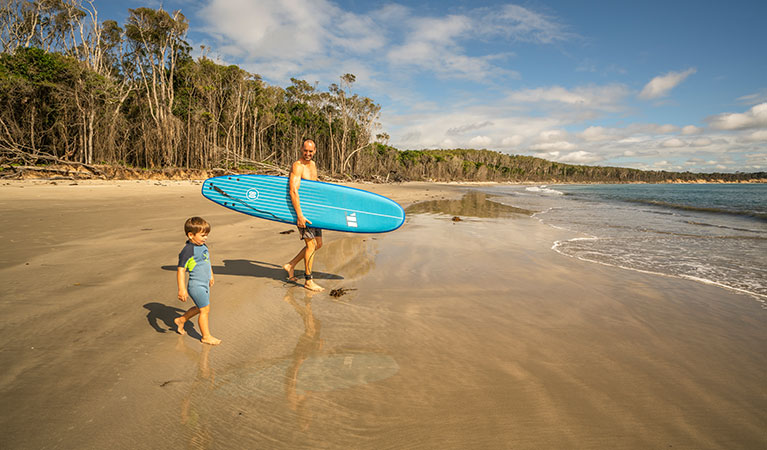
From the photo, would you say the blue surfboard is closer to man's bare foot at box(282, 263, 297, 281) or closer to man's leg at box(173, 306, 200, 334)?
man's bare foot at box(282, 263, 297, 281)

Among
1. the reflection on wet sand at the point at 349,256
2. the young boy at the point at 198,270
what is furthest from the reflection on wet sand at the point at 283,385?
the reflection on wet sand at the point at 349,256

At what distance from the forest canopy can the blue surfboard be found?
620 inches

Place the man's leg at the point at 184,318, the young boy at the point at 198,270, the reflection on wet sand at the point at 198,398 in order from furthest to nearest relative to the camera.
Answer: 1. the man's leg at the point at 184,318
2. the young boy at the point at 198,270
3. the reflection on wet sand at the point at 198,398

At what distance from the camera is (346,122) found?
44.8 meters

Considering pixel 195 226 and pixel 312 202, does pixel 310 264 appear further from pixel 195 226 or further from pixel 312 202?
pixel 195 226

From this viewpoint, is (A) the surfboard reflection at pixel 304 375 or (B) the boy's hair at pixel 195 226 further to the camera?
(B) the boy's hair at pixel 195 226

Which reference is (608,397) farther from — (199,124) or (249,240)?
(199,124)

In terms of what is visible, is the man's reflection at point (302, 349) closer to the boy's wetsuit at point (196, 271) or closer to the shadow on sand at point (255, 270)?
the shadow on sand at point (255, 270)

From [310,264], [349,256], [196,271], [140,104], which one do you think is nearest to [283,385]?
[196,271]

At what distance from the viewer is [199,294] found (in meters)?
2.51

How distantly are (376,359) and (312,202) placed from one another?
2621 mm

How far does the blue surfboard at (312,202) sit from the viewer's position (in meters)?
4.49

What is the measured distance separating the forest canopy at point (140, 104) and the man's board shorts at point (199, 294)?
1823cm

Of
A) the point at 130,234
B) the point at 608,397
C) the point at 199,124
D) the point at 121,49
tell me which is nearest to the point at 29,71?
the point at 199,124
